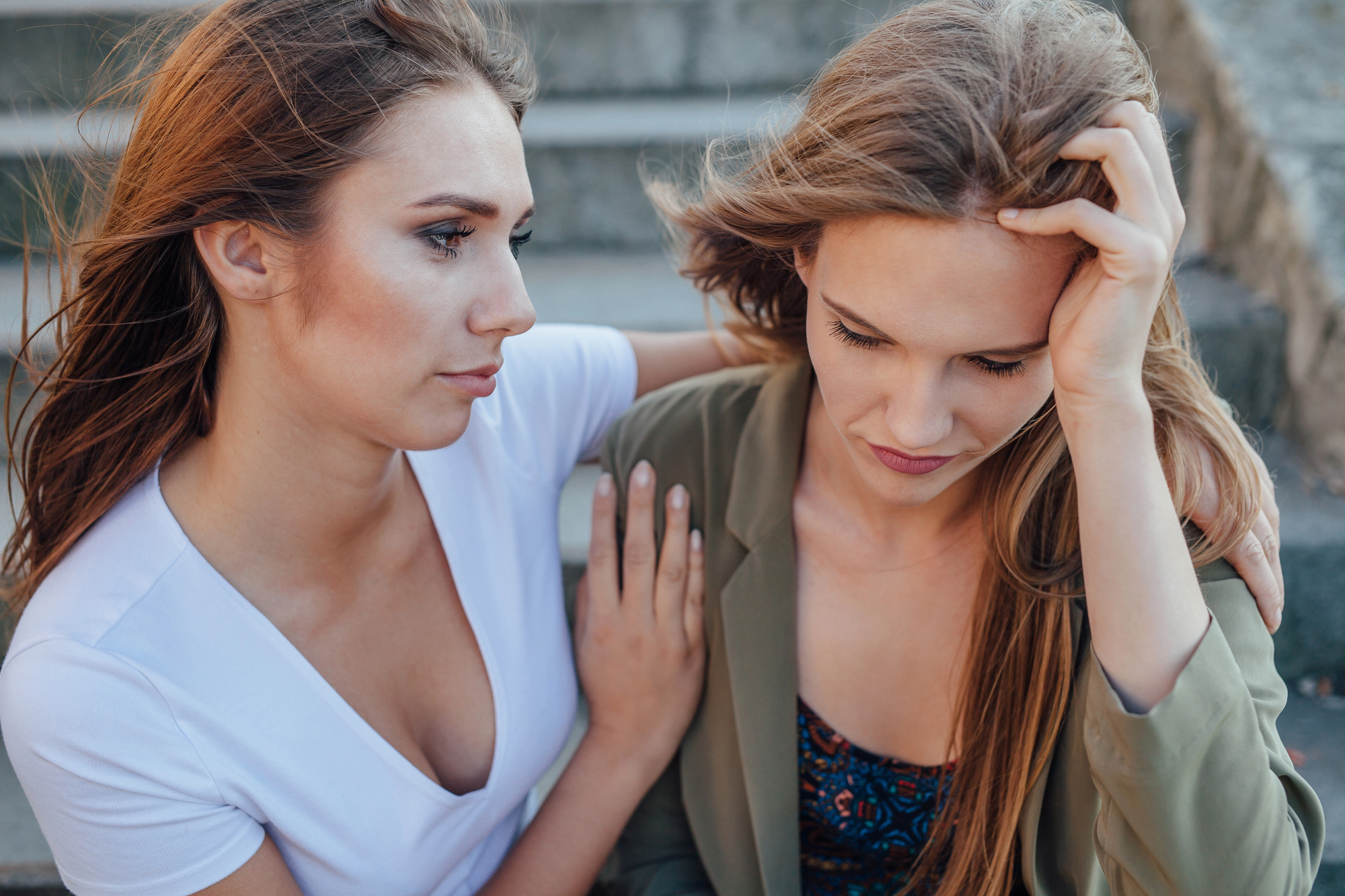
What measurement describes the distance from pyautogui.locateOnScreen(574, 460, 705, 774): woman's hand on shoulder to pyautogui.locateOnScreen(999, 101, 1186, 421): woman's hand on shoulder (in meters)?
0.71

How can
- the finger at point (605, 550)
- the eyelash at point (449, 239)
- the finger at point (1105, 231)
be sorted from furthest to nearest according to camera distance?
1. the finger at point (605, 550)
2. the eyelash at point (449, 239)
3. the finger at point (1105, 231)

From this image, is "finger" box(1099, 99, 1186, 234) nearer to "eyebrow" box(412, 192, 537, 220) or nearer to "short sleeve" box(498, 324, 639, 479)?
"eyebrow" box(412, 192, 537, 220)

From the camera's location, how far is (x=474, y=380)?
4.45 ft

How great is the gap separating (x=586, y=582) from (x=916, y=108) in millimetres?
973

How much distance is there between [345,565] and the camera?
157cm

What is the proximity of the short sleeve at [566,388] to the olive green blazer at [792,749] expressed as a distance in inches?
4.7

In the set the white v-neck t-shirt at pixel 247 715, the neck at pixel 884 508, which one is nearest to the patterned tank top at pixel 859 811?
the neck at pixel 884 508

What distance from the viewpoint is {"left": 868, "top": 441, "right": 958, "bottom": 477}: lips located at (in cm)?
131

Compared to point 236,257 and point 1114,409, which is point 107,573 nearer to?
point 236,257

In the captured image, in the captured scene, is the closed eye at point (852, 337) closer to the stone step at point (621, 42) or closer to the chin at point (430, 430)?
the chin at point (430, 430)

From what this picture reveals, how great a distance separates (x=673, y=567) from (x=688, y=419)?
0.87ft

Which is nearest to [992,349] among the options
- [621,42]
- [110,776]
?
[110,776]

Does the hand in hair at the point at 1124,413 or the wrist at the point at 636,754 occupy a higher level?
the hand in hair at the point at 1124,413

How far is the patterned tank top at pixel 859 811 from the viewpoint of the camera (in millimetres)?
1547
